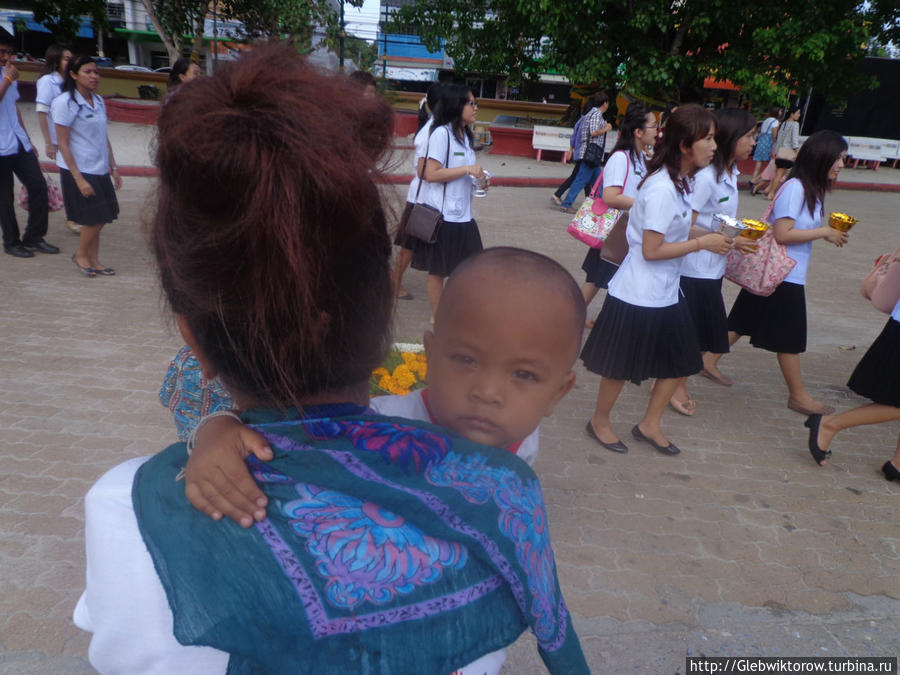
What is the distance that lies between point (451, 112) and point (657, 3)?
1178 cm

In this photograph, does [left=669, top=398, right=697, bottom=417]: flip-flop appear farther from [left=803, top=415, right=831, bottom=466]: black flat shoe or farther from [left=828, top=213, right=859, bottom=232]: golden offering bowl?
[left=828, top=213, right=859, bottom=232]: golden offering bowl

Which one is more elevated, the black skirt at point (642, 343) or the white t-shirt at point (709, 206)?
the white t-shirt at point (709, 206)

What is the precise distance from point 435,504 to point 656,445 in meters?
3.15

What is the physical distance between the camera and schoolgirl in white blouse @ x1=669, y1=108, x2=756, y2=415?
3.64 meters

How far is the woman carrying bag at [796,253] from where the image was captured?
148 inches

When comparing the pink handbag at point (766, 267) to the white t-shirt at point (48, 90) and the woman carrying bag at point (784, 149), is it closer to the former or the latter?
the white t-shirt at point (48, 90)

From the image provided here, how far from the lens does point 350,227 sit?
755mm

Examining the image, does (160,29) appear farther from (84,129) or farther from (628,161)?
(628,161)

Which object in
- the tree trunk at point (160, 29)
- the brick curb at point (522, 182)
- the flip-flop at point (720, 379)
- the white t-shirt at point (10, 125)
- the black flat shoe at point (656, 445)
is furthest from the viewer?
the tree trunk at point (160, 29)

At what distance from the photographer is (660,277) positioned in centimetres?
327

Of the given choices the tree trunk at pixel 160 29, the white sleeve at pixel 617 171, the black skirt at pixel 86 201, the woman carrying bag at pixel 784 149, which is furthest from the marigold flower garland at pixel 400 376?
the tree trunk at pixel 160 29

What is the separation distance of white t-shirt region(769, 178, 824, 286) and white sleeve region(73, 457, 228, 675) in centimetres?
400

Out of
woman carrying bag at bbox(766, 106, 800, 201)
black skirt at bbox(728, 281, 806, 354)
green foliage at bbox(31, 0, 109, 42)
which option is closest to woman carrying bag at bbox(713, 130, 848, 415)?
black skirt at bbox(728, 281, 806, 354)

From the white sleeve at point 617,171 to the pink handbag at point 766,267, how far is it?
38.6 inches
